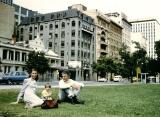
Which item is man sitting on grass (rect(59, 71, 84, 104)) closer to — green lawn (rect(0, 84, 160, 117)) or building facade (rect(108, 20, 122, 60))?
green lawn (rect(0, 84, 160, 117))

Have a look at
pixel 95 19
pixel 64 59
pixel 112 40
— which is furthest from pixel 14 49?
pixel 112 40

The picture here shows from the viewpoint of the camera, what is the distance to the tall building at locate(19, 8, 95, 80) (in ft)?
266

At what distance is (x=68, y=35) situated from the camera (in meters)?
82.4

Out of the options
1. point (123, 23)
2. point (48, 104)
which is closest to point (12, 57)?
point (48, 104)

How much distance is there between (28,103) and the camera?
419 inches

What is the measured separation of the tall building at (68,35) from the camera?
266ft

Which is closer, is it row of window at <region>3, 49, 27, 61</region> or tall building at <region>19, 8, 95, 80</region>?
row of window at <region>3, 49, 27, 61</region>

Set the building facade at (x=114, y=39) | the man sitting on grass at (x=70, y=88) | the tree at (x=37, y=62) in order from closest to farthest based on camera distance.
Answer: the man sitting on grass at (x=70, y=88) < the tree at (x=37, y=62) < the building facade at (x=114, y=39)

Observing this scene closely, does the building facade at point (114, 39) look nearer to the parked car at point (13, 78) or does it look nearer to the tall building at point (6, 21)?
the tall building at point (6, 21)

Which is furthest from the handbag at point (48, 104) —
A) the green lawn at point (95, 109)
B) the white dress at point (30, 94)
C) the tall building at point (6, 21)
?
the tall building at point (6, 21)

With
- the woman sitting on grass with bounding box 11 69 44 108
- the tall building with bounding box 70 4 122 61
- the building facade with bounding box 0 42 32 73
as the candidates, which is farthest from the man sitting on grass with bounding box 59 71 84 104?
the tall building with bounding box 70 4 122 61

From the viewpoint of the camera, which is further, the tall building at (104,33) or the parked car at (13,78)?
the tall building at (104,33)

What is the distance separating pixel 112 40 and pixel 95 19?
1643cm

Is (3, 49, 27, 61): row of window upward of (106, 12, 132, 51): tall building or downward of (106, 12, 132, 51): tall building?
downward
